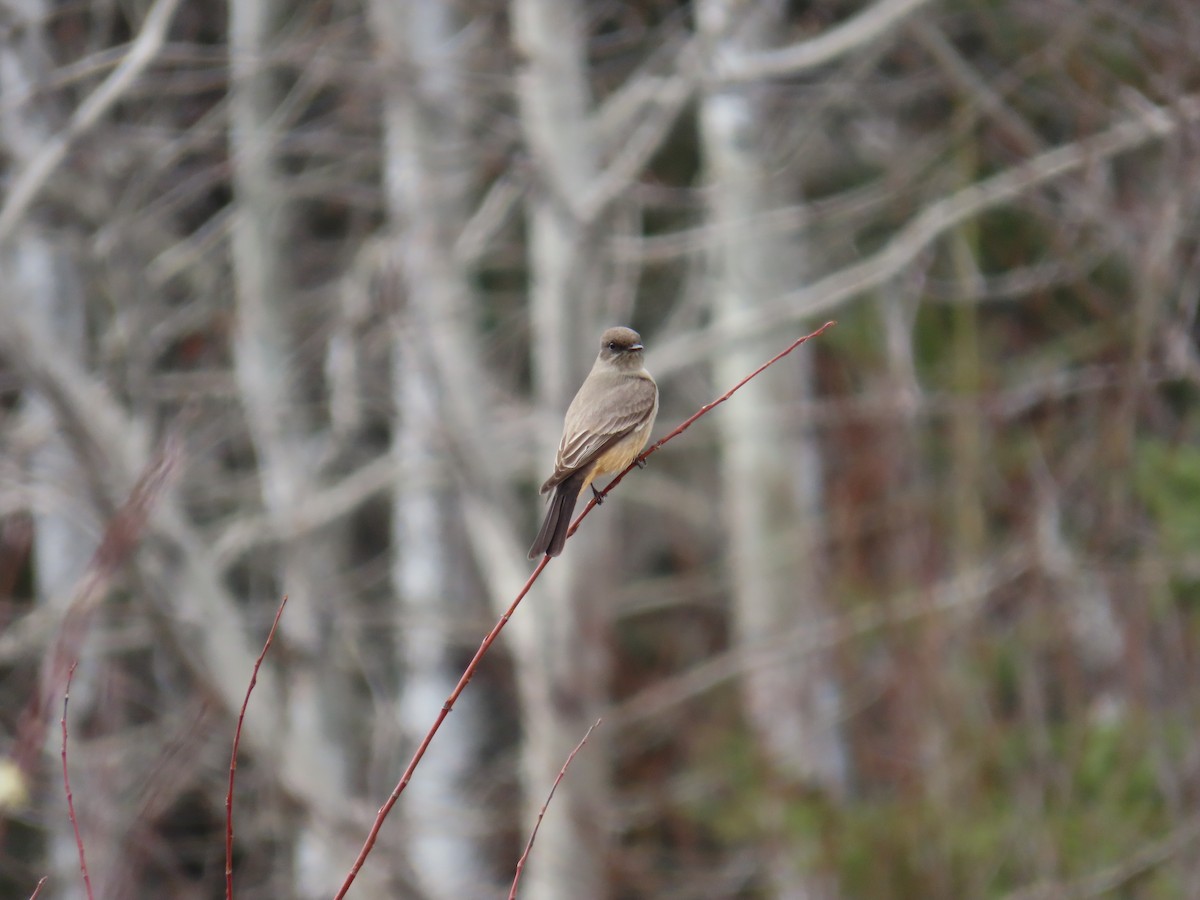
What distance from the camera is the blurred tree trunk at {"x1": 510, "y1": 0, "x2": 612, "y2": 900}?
23.7 feet

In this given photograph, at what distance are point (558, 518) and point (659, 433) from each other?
6232mm

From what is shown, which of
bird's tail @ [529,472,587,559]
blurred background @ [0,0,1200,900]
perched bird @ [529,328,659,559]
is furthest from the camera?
blurred background @ [0,0,1200,900]

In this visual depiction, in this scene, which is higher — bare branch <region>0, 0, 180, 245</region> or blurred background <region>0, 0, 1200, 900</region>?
bare branch <region>0, 0, 180, 245</region>

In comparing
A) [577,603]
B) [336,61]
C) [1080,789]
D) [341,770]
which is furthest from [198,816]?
[1080,789]

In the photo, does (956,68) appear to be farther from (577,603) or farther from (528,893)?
(528,893)

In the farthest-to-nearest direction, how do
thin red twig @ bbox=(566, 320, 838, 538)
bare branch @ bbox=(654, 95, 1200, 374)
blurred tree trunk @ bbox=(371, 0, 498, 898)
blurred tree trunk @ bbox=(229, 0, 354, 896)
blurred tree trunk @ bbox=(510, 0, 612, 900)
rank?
blurred tree trunk @ bbox=(229, 0, 354, 896) < blurred tree trunk @ bbox=(371, 0, 498, 898) < blurred tree trunk @ bbox=(510, 0, 612, 900) < bare branch @ bbox=(654, 95, 1200, 374) < thin red twig @ bbox=(566, 320, 838, 538)

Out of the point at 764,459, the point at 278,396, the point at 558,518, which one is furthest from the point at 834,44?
the point at 278,396

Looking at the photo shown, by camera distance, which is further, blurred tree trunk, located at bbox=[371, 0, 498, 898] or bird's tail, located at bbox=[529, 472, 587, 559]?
blurred tree trunk, located at bbox=[371, 0, 498, 898]

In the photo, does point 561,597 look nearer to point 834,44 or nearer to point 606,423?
point 834,44

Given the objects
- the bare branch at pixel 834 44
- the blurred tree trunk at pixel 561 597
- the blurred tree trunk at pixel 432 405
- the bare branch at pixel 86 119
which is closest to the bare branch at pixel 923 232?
the blurred tree trunk at pixel 561 597

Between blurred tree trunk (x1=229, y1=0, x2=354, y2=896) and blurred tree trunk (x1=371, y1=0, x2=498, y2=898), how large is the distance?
0.57 metres

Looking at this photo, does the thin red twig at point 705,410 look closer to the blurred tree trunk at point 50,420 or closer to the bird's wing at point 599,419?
the bird's wing at point 599,419

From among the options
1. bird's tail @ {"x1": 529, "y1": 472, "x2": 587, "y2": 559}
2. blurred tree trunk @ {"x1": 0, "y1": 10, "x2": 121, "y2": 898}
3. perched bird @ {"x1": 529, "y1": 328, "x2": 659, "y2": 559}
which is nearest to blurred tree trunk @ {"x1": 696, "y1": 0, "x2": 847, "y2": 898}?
blurred tree trunk @ {"x1": 0, "y1": 10, "x2": 121, "y2": 898}

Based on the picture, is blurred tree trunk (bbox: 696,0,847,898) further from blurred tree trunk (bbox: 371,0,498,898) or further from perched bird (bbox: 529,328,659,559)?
perched bird (bbox: 529,328,659,559)
